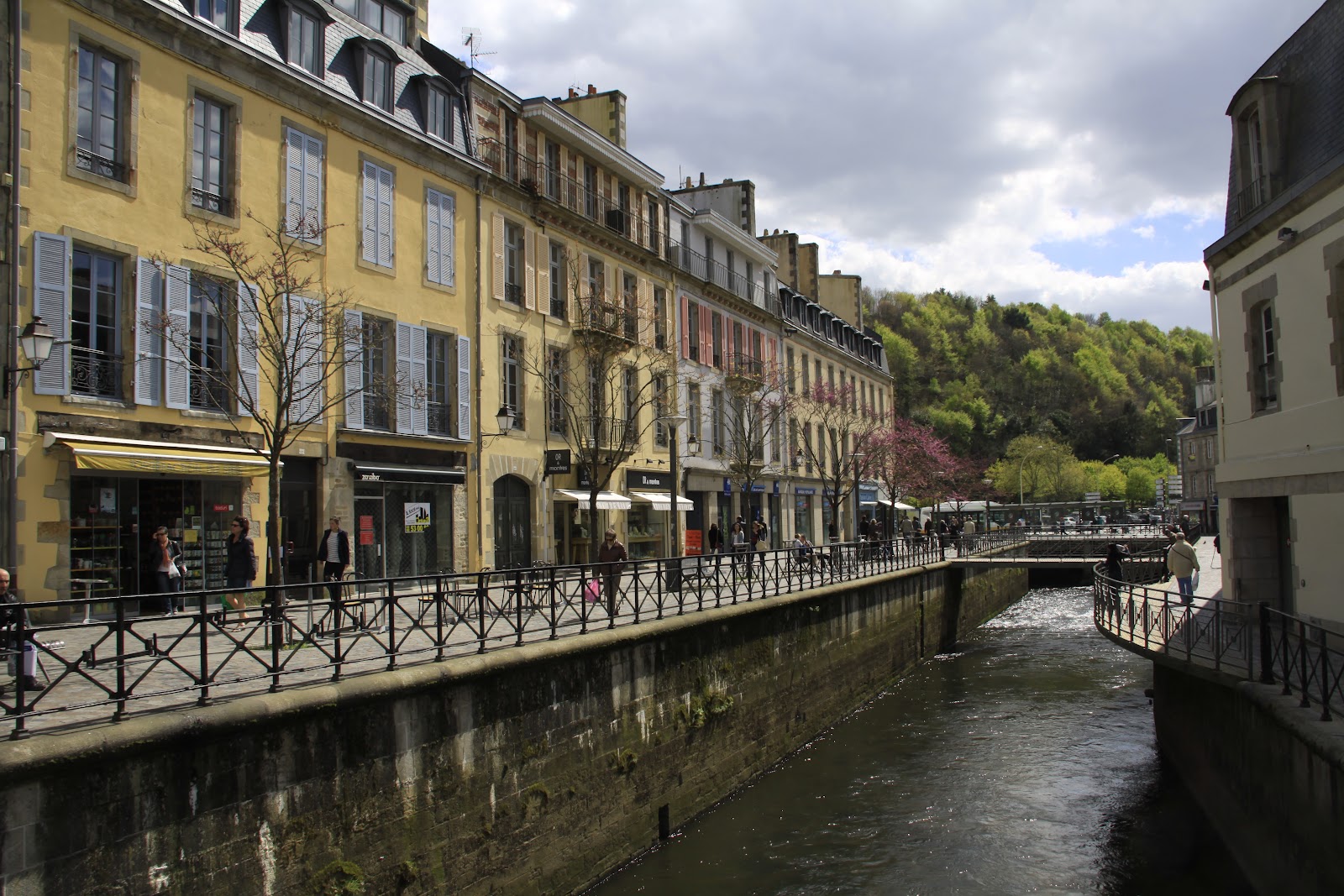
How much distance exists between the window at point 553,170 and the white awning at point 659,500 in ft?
25.0

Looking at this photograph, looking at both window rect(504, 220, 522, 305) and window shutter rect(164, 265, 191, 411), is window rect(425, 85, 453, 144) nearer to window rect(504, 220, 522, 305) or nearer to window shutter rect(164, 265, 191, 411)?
window rect(504, 220, 522, 305)

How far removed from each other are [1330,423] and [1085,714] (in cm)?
768

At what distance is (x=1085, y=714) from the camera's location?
18062 millimetres

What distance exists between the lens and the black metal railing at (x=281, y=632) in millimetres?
6414

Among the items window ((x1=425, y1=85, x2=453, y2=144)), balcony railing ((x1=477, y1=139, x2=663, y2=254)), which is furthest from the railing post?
balcony railing ((x1=477, y1=139, x2=663, y2=254))

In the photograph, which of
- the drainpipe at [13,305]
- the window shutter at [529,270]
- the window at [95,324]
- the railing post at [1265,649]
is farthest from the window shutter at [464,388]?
the railing post at [1265,649]

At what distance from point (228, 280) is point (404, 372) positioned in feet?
12.6

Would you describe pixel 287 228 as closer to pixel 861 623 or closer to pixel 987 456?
pixel 861 623

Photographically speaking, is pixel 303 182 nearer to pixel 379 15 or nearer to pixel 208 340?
pixel 208 340

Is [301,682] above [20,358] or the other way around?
the other way around

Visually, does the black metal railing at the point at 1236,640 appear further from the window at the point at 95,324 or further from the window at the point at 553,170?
the window at the point at 553,170

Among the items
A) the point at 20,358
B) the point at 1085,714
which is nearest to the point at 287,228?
the point at 20,358

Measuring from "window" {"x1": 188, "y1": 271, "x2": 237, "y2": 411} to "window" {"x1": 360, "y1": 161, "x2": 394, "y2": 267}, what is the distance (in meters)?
3.29

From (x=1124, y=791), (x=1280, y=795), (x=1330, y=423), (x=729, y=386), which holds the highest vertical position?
(x=729, y=386)
